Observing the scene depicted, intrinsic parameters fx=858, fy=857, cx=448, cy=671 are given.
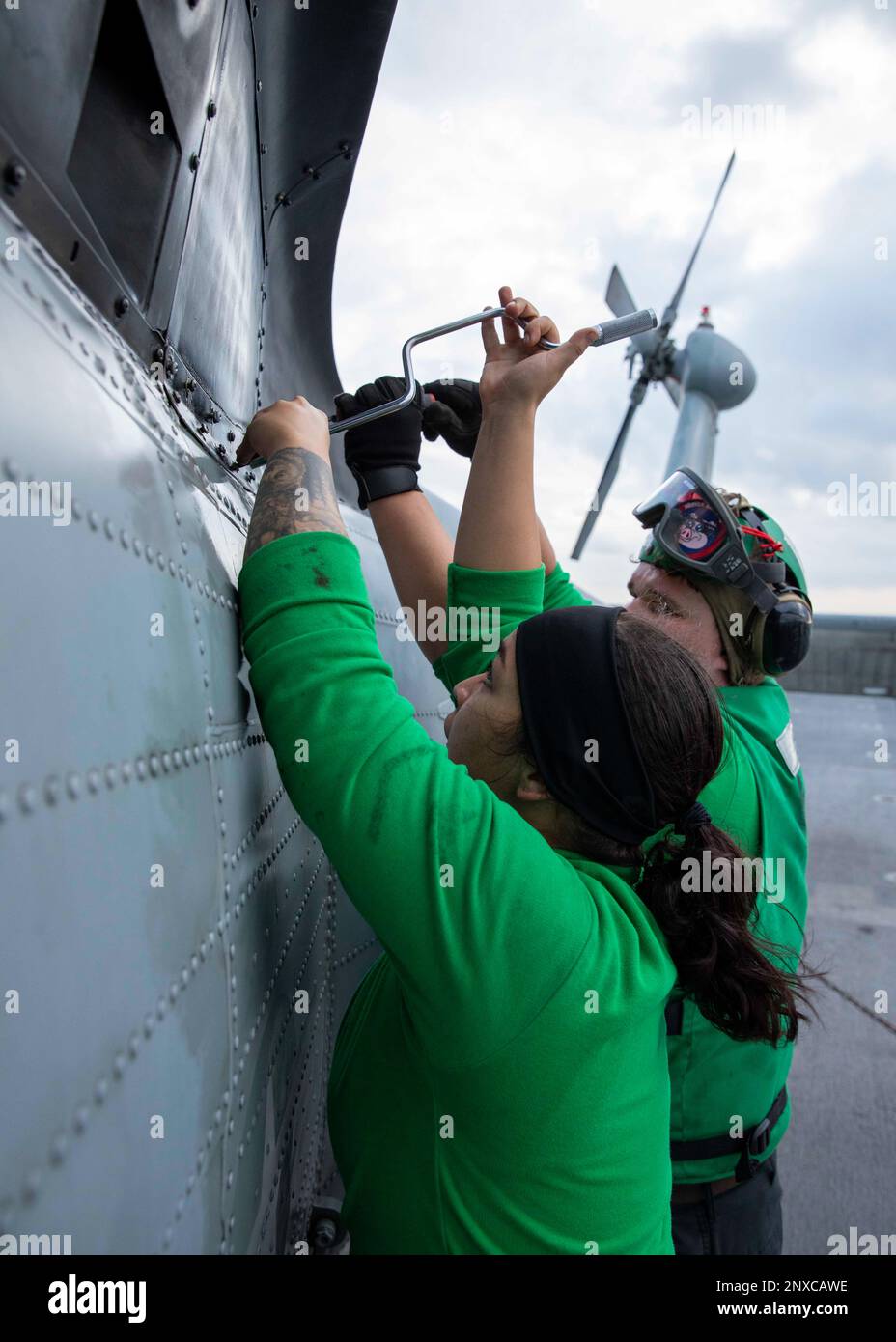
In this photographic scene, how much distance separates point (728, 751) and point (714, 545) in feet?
2.45

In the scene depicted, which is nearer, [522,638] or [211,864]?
[211,864]

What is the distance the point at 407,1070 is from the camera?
123cm

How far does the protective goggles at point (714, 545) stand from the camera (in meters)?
2.19

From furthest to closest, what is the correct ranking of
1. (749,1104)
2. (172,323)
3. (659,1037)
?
(749,1104) → (172,323) → (659,1037)

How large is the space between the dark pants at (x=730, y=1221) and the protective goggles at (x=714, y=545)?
4.46 ft

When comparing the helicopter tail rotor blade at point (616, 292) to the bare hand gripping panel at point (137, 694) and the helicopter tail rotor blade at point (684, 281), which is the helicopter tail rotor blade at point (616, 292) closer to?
the helicopter tail rotor blade at point (684, 281)

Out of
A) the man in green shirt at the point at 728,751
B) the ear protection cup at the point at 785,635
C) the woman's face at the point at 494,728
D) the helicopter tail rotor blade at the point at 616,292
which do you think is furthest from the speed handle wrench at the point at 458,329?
the helicopter tail rotor blade at the point at 616,292

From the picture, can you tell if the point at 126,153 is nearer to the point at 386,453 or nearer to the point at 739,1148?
the point at 386,453

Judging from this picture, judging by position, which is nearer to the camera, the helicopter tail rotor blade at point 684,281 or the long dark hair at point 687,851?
the long dark hair at point 687,851

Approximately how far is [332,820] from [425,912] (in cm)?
16

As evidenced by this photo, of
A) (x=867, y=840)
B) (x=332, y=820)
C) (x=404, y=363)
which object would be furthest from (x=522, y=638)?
(x=867, y=840)

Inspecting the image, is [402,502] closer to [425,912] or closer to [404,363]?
[404,363]

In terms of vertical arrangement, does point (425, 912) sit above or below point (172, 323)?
below

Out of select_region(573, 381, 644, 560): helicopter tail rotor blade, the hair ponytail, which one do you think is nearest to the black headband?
the hair ponytail
